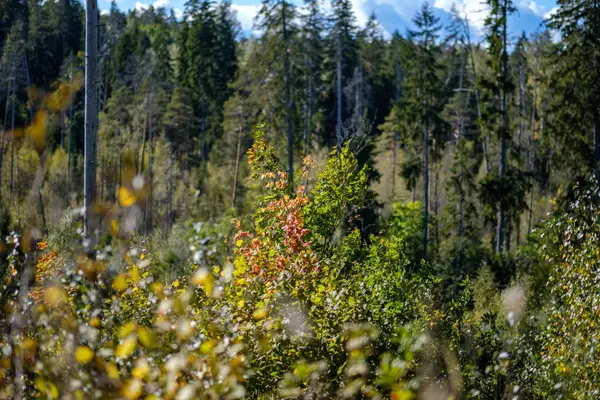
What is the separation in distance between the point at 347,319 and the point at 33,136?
2.85 m

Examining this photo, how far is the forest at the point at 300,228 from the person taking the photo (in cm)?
308

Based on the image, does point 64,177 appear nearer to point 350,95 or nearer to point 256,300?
point 350,95

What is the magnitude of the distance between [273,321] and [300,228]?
3.24m

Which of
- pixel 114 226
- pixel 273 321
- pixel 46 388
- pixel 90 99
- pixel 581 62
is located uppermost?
pixel 581 62

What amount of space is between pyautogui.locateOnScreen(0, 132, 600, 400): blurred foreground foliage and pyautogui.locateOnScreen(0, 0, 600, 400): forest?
24 mm

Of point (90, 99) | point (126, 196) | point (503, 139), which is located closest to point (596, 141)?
point (503, 139)

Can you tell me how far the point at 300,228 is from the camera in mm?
7172

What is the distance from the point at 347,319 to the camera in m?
4.83

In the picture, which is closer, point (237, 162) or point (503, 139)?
point (503, 139)

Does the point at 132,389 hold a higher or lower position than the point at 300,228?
higher

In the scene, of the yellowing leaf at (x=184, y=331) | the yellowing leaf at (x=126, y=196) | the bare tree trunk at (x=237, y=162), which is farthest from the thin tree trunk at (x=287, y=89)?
the yellowing leaf at (x=126, y=196)

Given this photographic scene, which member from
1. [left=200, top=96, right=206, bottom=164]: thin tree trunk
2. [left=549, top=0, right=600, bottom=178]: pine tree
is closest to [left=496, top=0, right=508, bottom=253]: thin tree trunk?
[left=549, top=0, right=600, bottom=178]: pine tree

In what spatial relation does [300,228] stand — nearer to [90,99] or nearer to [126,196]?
[90,99]

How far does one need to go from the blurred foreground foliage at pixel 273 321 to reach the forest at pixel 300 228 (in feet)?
0.08
